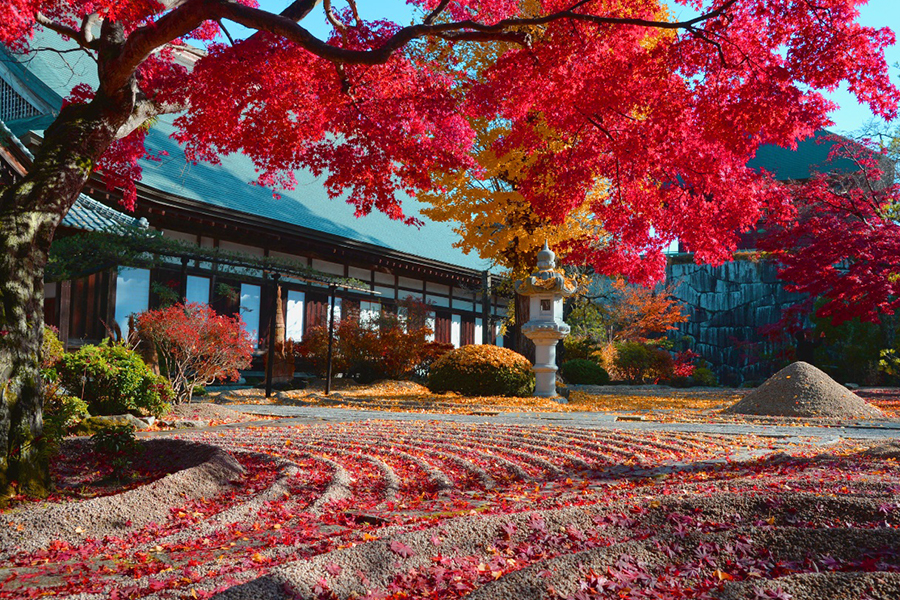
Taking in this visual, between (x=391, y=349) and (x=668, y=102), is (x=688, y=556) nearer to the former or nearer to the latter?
(x=668, y=102)

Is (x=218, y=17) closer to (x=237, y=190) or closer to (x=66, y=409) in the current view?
(x=66, y=409)

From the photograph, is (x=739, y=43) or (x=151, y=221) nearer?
(x=739, y=43)

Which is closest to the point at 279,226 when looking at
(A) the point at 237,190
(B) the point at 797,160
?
(A) the point at 237,190

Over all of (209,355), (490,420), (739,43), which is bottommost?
(490,420)

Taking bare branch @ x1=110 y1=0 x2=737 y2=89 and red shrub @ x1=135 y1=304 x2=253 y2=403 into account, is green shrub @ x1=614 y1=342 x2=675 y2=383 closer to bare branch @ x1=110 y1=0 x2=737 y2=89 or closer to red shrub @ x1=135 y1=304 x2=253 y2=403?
red shrub @ x1=135 y1=304 x2=253 y2=403

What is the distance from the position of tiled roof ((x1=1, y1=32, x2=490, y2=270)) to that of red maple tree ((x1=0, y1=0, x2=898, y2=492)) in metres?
6.56

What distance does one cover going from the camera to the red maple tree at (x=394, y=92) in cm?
428

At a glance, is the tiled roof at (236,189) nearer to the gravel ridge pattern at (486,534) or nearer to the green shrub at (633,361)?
the green shrub at (633,361)

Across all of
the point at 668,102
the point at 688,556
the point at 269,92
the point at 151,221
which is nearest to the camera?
the point at 688,556

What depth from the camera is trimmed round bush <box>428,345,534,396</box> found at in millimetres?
12906

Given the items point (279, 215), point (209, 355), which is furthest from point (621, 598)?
point (279, 215)

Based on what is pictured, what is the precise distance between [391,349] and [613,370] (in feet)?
23.8

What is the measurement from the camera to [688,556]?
8.14 feet

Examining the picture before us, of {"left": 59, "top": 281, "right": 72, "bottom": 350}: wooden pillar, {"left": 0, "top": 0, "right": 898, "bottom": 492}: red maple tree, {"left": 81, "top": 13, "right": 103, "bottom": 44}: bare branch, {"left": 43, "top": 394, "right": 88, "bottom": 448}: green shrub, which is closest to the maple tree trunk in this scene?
{"left": 0, "top": 0, "right": 898, "bottom": 492}: red maple tree
